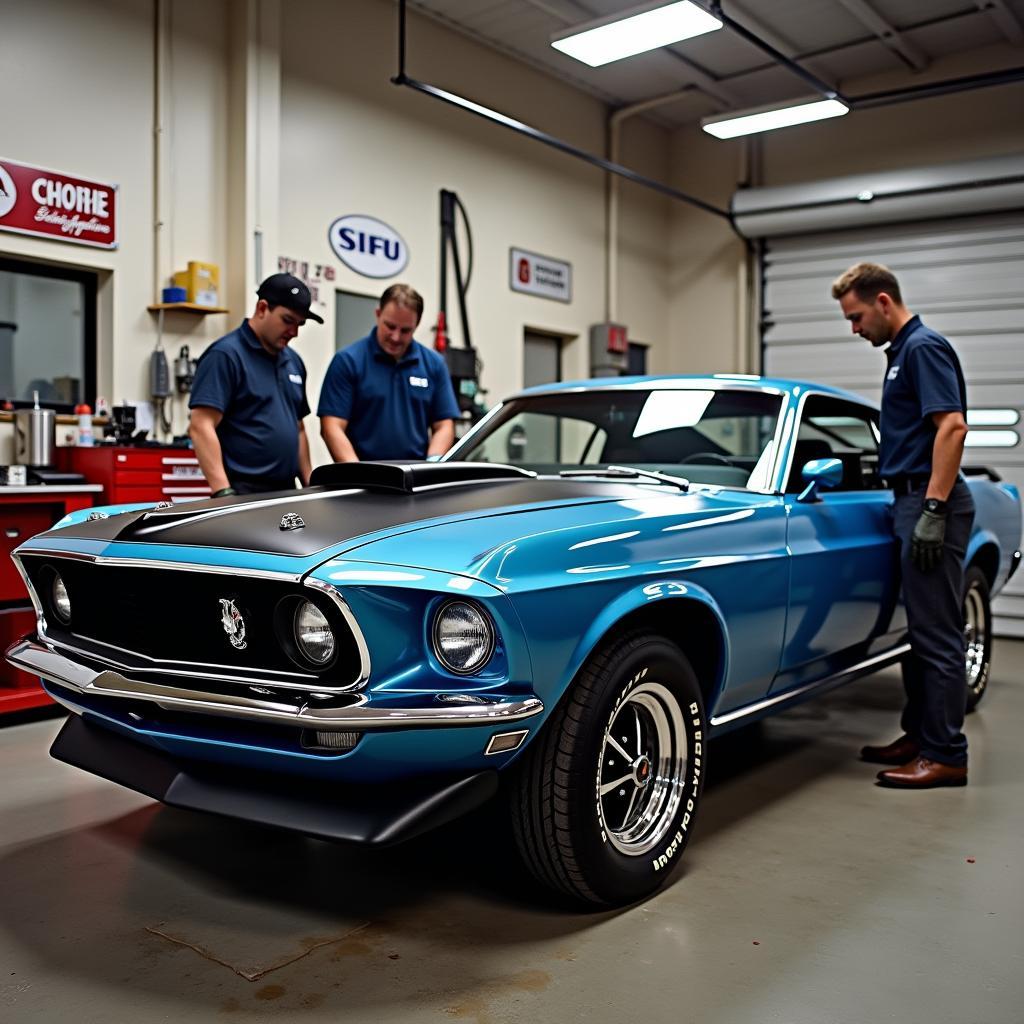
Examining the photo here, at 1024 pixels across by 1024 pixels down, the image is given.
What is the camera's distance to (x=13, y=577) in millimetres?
4430

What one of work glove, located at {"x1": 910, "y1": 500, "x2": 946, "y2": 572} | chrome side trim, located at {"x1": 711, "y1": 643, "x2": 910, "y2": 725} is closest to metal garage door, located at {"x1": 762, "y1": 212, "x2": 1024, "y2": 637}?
chrome side trim, located at {"x1": 711, "y1": 643, "x2": 910, "y2": 725}

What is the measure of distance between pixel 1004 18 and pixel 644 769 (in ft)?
23.4

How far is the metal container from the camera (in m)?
4.80

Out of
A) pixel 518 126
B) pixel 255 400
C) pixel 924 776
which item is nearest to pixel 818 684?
pixel 924 776

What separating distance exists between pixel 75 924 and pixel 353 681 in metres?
Answer: 0.99

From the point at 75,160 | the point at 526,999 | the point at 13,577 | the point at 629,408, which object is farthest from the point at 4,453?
the point at 526,999

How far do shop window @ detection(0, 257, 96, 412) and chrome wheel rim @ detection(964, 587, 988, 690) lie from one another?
177 inches

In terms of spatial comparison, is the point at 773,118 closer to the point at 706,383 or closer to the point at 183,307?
the point at 183,307

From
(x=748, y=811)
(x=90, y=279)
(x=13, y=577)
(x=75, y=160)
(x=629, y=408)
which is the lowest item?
(x=748, y=811)

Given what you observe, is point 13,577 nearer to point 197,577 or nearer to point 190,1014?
point 197,577

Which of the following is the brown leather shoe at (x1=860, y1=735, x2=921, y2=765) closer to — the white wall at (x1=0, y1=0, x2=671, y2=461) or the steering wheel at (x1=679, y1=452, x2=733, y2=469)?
the steering wheel at (x1=679, y1=452, x2=733, y2=469)

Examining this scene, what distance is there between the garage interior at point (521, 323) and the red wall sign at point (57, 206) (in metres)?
0.06

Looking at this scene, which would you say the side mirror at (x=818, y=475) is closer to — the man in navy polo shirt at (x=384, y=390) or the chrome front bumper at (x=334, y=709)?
the chrome front bumper at (x=334, y=709)

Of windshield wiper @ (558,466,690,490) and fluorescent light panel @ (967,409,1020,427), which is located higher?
fluorescent light panel @ (967,409,1020,427)
